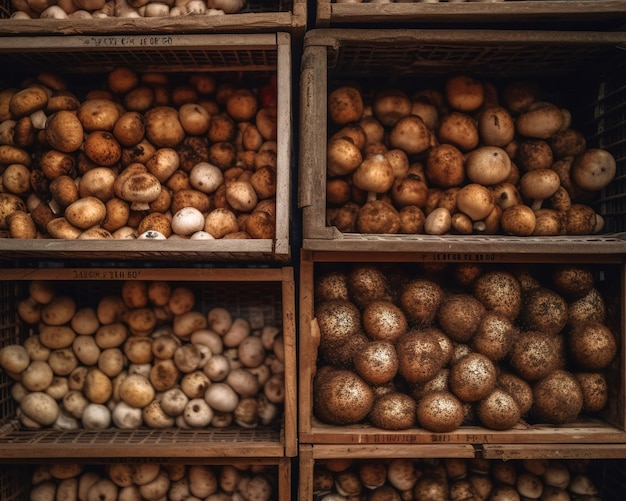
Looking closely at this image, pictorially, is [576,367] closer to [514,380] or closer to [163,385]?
[514,380]

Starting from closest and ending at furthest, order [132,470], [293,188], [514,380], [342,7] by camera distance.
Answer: [342,7] → [514,380] → [132,470] → [293,188]

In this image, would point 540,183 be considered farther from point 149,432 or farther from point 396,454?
point 149,432

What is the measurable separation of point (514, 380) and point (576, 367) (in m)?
0.38

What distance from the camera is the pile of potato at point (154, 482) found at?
6.93 ft

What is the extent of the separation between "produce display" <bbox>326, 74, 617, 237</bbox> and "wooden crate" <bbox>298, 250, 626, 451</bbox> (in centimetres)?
17

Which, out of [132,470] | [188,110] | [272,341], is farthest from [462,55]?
[132,470]

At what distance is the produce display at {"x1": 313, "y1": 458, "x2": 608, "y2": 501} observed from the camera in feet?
6.60

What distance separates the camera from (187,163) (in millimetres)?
2158

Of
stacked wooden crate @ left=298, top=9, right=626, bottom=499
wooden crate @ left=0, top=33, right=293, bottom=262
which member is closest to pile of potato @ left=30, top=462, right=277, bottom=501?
stacked wooden crate @ left=298, top=9, right=626, bottom=499

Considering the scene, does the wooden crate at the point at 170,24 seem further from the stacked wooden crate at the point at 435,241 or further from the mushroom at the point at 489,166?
the mushroom at the point at 489,166

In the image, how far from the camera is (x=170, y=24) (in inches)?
71.7

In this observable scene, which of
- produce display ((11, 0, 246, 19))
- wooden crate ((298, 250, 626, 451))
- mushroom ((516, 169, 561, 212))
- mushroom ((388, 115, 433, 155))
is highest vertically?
produce display ((11, 0, 246, 19))

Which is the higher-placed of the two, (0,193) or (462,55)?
(462,55)

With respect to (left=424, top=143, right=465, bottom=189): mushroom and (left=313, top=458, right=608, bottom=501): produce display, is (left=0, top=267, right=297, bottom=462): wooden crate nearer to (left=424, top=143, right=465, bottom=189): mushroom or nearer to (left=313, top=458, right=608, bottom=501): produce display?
(left=313, top=458, right=608, bottom=501): produce display
